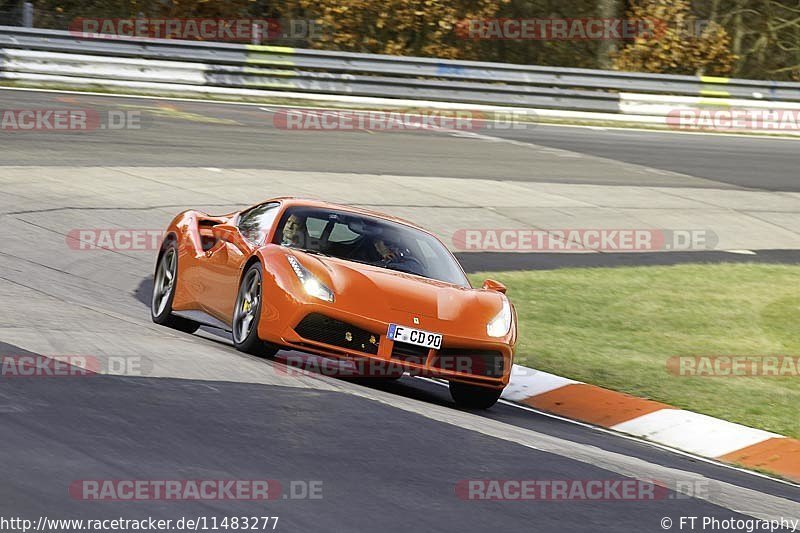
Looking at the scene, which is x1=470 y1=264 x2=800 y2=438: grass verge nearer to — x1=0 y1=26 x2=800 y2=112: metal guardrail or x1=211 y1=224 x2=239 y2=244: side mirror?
x1=211 y1=224 x2=239 y2=244: side mirror

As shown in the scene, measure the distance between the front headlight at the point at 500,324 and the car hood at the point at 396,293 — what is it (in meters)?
0.04

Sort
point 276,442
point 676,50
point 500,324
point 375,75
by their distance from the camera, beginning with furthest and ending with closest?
point 676,50, point 375,75, point 500,324, point 276,442

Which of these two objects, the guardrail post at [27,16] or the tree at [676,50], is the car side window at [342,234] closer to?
the guardrail post at [27,16]

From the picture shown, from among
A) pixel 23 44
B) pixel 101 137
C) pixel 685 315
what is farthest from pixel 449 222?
pixel 23 44

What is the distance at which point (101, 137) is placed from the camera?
1981cm

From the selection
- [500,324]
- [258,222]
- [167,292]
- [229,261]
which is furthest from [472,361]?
[167,292]

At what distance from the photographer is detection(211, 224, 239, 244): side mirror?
380 inches

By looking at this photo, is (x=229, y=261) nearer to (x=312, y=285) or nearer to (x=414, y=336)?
(x=312, y=285)

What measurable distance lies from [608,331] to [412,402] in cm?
413

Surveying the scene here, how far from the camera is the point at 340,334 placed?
27.4 feet

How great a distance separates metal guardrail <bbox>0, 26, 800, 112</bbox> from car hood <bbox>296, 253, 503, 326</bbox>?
17.2 m

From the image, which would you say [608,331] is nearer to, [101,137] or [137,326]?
[137,326]

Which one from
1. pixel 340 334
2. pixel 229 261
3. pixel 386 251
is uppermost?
pixel 386 251

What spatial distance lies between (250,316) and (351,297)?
847 millimetres
